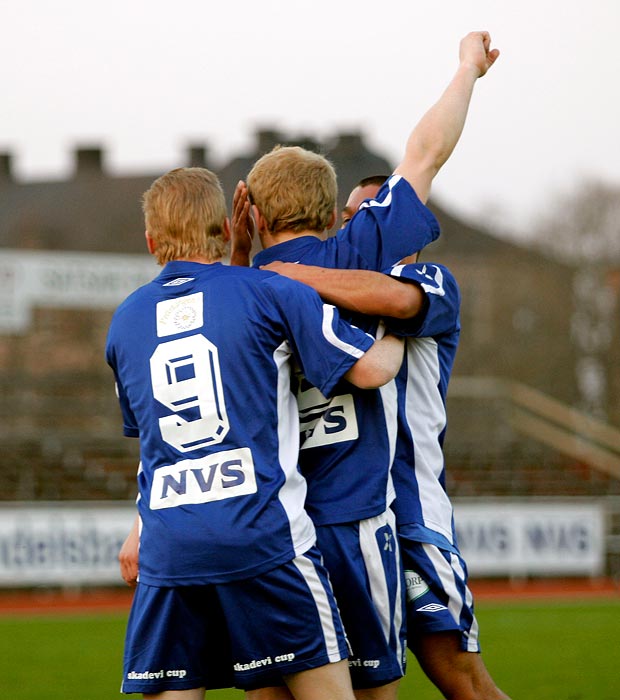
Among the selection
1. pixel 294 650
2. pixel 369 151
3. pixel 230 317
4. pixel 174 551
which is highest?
pixel 369 151

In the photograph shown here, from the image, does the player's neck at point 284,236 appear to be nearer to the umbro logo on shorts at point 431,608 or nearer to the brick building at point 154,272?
the umbro logo on shorts at point 431,608

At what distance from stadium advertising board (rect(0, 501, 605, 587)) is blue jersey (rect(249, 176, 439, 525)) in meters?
12.3

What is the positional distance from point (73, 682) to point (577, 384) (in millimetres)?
38501

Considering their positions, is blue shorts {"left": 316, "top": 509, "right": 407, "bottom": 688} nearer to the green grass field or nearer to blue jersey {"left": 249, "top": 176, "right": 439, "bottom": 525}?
blue jersey {"left": 249, "top": 176, "right": 439, "bottom": 525}

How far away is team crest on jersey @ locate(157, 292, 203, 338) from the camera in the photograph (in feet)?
11.1

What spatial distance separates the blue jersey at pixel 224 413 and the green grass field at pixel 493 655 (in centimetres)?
508

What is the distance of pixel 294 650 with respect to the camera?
3.31 meters

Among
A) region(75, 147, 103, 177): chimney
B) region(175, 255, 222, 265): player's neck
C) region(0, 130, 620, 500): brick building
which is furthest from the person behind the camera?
region(75, 147, 103, 177): chimney

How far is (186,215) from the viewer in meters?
3.47

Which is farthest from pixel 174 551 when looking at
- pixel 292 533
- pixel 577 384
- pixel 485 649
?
pixel 577 384

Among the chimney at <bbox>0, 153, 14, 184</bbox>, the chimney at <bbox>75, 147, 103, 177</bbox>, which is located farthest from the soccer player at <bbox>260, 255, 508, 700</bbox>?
the chimney at <bbox>0, 153, 14, 184</bbox>

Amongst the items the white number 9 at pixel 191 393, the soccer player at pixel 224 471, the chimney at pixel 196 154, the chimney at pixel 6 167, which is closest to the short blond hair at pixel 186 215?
the soccer player at pixel 224 471

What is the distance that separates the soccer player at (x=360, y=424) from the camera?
355cm

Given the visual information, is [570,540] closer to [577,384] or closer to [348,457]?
[348,457]
